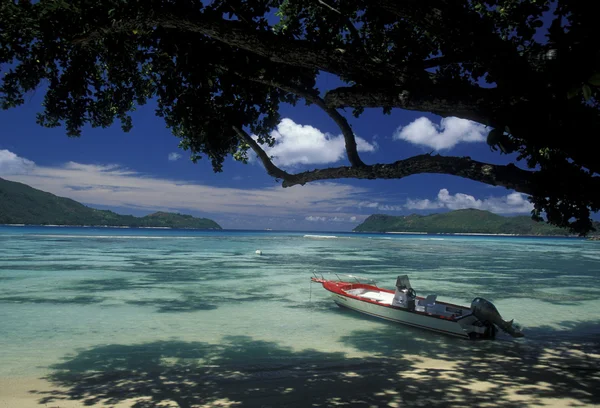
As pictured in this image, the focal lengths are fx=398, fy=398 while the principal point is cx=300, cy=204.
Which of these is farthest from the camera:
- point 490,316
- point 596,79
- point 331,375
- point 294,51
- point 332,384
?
point 490,316

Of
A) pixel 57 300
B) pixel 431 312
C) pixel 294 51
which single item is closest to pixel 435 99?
pixel 294 51

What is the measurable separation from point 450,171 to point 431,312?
6317 mm

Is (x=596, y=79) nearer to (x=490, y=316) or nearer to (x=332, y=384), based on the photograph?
(x=332, y=384)

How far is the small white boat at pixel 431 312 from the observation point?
10125 mm

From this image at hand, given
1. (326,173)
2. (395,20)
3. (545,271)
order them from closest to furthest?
(326,173) → (395,20) → (545,271)

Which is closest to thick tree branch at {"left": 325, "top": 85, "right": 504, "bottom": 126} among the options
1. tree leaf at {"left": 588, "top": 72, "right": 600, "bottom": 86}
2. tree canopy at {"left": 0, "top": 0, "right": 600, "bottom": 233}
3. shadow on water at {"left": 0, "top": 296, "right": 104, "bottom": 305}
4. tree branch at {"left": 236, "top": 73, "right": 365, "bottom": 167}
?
tree canopy at {"left": 0, "top": 0, "right": 600, "bottom": 233}

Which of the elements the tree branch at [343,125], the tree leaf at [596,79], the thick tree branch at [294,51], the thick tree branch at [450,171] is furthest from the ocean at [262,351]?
the tree leaf at [596,79]

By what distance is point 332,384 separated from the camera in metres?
6.84

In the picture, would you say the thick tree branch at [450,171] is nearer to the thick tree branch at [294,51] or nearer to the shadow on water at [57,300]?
the thick tree branch at [294,51]

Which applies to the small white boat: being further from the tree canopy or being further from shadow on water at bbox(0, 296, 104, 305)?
shadow on water at bbox(0, 296, 104, 305)

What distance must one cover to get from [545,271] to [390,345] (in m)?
26.5

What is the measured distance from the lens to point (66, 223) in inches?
7530

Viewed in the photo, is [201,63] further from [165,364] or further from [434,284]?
[434,284]

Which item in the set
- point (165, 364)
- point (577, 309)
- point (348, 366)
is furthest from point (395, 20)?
point (577, 309)
